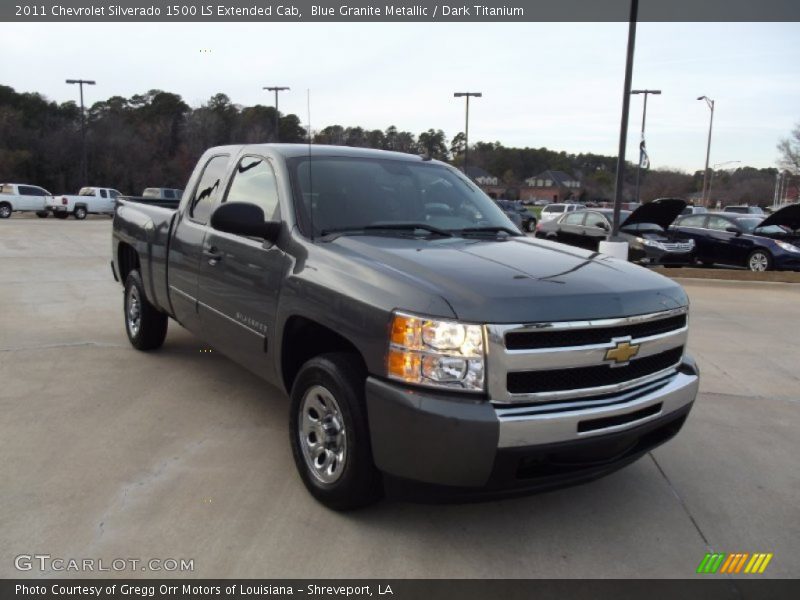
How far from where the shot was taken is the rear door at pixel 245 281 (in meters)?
3.73

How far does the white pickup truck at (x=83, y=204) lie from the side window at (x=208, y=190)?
3282 centimetres

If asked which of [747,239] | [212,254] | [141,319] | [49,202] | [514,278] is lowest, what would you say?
[49,202]

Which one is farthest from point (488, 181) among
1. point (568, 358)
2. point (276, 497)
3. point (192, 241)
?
point (568, 358)

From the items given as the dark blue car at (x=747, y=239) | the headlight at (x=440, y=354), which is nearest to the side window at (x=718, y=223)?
the dark blue car at (x=747, y=239)

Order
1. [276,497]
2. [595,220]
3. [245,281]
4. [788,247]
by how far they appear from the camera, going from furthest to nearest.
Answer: [595,220]
[788,247]
[245,281]
[276,497]

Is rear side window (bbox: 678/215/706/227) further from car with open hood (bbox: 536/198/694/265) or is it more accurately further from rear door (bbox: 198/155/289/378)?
rear door (bbox: 198/155/289/378)

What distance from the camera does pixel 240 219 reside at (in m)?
3.54

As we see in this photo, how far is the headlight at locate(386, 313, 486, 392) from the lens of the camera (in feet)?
8.70

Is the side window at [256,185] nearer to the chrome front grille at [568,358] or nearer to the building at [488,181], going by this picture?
the chrome front grille at [568,358]

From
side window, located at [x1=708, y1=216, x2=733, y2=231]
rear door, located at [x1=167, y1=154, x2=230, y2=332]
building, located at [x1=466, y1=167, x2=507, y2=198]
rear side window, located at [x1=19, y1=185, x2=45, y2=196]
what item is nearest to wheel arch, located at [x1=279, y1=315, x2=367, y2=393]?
rear door, located at [x1=167, y1=154, x2=230, y2=332]

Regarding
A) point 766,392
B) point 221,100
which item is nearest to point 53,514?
point 766,392

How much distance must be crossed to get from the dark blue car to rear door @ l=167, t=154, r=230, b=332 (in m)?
13.0

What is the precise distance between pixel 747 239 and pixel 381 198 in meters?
13.9

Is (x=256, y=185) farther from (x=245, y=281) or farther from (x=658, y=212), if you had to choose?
(x=658, y=212)
